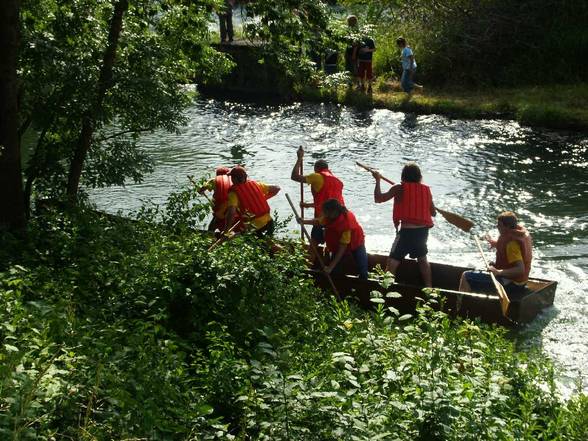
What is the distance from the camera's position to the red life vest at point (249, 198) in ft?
38.4

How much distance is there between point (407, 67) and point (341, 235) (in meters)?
12.5

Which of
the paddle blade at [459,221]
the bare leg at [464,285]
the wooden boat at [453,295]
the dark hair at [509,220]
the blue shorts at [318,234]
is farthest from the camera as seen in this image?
the blue shorts at [318,234]

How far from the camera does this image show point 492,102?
72.7 ft

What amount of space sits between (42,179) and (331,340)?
19.3ft

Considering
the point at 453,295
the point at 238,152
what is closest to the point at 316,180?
the point at 453,295

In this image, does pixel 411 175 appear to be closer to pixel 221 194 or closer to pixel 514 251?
pixel 514 251

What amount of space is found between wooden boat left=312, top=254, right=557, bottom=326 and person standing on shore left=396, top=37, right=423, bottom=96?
11.5m

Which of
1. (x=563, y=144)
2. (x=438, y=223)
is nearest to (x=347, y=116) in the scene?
(x=563, y=144)

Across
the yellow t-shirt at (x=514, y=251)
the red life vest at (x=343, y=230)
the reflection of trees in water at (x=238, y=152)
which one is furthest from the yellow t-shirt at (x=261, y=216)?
the reflection of trees in water at (x=238, y=152)

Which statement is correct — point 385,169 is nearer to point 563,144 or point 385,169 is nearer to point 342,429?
point 563,144

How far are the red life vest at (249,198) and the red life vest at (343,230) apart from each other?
3.31ft

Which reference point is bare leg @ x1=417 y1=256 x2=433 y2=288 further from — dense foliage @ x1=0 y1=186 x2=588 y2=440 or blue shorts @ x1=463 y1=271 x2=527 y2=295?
dense foliage @ x1=0 y1=186 x2=588 y2=440

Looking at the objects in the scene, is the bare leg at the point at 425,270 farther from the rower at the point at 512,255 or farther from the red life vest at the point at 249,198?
the red life vest at the point at 249,198

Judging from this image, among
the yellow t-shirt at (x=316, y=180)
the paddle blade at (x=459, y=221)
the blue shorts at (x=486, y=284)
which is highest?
the yellow t-shirt at (x=316, y=180)
